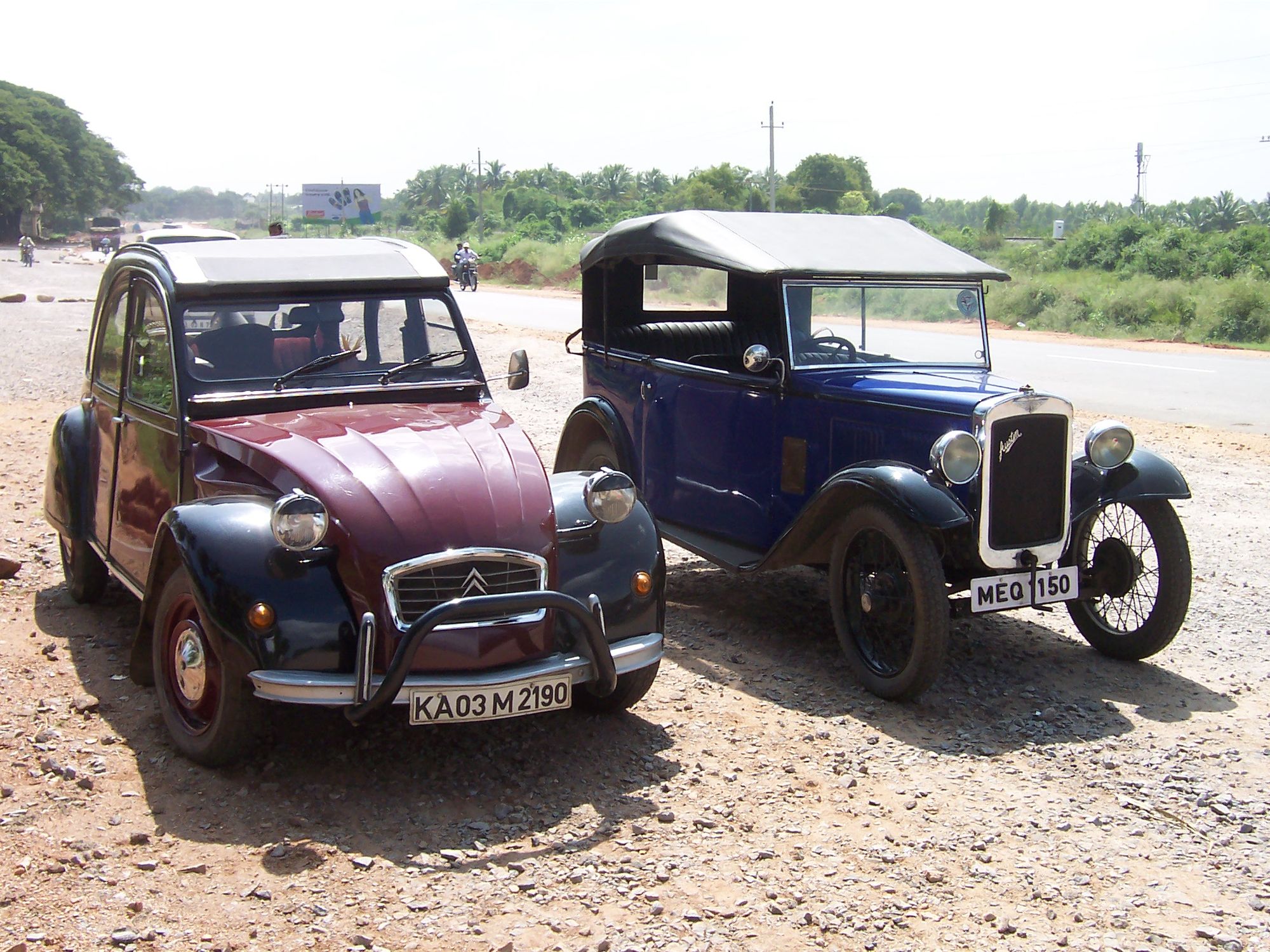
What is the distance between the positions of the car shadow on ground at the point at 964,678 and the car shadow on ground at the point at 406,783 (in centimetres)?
87

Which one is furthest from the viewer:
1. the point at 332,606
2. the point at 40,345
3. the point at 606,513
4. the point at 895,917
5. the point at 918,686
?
the point at 40,345

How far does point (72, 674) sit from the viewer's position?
4.98 m

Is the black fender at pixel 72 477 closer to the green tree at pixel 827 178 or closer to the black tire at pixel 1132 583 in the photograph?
the black tire at pixel 1132 583

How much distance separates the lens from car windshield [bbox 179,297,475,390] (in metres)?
4.93

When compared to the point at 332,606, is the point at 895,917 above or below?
below

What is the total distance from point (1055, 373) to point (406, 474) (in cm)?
1390

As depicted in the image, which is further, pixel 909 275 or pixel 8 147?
pixel 8 147

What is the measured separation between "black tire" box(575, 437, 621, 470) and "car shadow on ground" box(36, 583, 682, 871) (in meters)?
2.60

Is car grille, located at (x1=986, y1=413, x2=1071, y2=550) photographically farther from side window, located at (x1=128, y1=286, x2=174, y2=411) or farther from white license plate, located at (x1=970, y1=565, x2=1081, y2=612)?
side window, located at (x1=128, y1=286, x2=174, y2=411)

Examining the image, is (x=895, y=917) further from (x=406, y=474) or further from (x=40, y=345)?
(x=40, y=345)

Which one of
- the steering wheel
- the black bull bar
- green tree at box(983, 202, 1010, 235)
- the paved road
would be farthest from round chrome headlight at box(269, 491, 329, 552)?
green tree at box(983, 202, 1010, 235)

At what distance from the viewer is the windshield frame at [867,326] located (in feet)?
19.1

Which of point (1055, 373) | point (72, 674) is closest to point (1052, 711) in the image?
point (72, 674)

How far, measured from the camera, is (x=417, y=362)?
17.4ft
